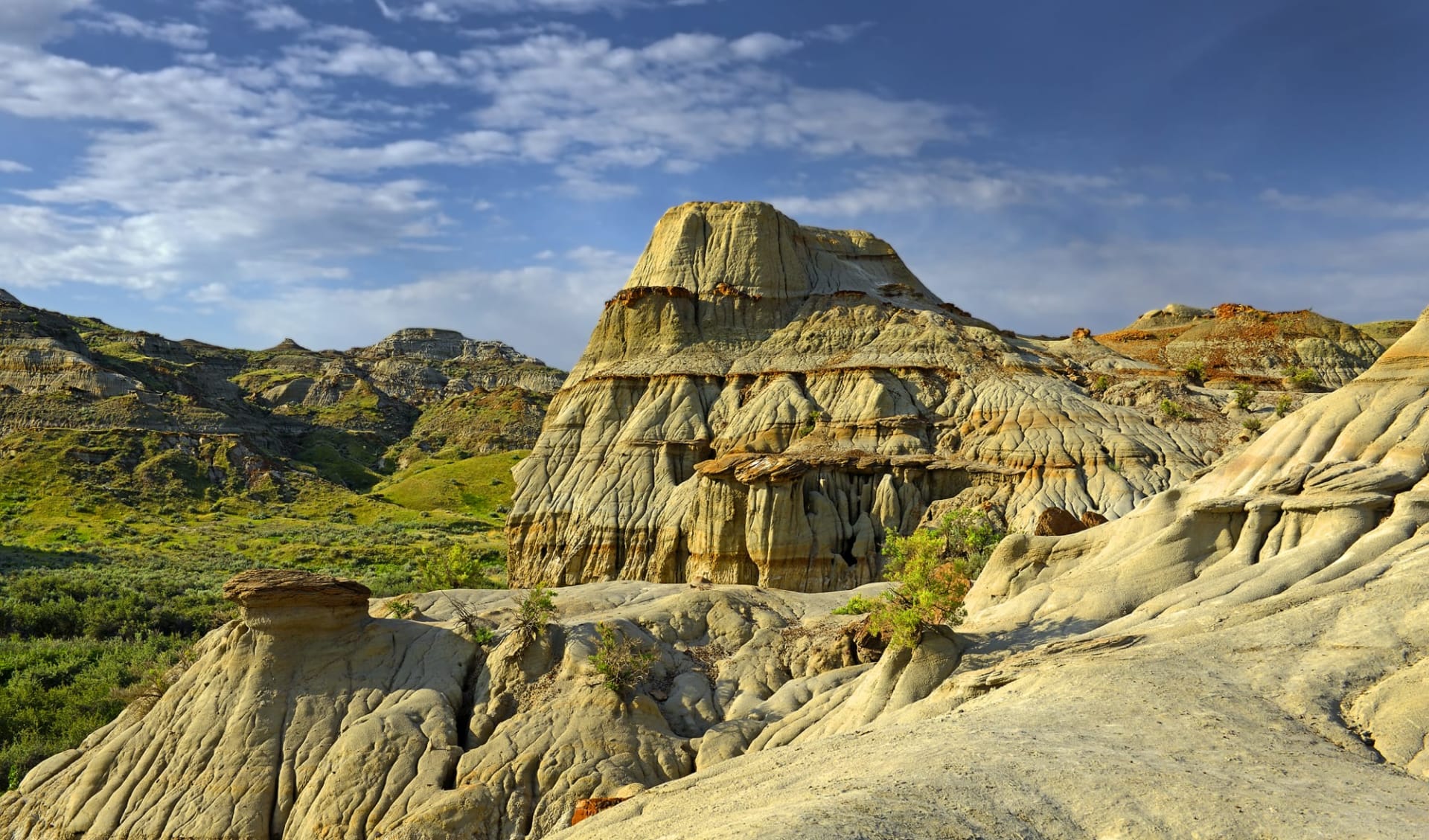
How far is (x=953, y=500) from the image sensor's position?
142 feet

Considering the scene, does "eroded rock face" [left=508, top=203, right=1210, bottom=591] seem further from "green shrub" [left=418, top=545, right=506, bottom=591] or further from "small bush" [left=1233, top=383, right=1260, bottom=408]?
"green shrub" [left=418, top=545, right=506, bottom=591]

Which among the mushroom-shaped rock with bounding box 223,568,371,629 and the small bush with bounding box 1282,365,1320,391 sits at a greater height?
the small bush with bounding box 1282,365,1320,391

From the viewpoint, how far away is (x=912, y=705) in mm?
15734

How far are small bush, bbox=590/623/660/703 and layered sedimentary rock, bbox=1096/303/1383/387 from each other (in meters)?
55.2

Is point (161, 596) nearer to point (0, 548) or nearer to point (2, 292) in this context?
point (0, 548)

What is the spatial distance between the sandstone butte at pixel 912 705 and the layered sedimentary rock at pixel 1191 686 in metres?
0.05

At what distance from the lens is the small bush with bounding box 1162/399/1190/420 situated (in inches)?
1870

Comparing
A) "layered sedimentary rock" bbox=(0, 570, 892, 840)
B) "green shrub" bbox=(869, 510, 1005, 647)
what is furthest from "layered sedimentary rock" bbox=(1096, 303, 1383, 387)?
"layered sedimentary rock" bbox=(0, 570, 892, 840)

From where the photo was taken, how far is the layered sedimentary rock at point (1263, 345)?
231 ft

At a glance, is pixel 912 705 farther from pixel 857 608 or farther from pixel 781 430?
pixel 781 430

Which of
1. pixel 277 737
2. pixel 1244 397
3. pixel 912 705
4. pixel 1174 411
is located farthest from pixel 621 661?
pixel 1244 397

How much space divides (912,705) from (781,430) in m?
33.1

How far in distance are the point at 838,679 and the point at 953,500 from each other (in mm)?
24680

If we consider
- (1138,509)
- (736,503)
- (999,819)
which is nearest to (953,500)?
(736,503)
